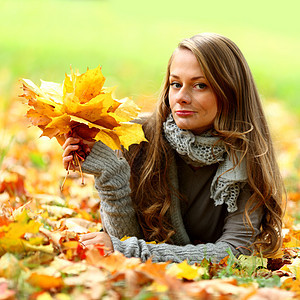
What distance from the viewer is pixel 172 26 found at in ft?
45.0

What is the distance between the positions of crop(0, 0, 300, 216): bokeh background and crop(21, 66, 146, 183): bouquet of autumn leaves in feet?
2.72

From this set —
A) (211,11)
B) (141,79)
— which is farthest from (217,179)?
(211,11)

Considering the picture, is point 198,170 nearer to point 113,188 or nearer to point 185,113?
point 185,113

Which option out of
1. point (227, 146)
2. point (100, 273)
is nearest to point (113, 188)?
point (227, 146)

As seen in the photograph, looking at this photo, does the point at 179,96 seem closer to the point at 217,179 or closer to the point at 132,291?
the point at 217,179

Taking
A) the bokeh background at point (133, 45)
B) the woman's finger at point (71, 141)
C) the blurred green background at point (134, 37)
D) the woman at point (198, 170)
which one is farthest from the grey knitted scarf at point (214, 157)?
the blurred green background at point (134, 37)

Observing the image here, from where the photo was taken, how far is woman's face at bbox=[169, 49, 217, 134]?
7.95 ft

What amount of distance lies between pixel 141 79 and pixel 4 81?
2822mm

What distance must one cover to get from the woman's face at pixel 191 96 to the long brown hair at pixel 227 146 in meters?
0.04

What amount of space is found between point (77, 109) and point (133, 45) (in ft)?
34.3

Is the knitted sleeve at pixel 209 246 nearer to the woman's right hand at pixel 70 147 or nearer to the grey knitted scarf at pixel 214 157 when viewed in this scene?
the grey knitted scarf at pixel 214 157

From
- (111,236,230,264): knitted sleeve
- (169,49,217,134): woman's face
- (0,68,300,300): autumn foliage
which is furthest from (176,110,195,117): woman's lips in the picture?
(111,236,230,264): knitted sleeve

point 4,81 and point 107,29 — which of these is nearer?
point 4,81

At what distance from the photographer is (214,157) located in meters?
2.53
